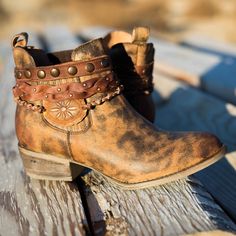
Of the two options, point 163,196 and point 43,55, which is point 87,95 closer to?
point 43,55

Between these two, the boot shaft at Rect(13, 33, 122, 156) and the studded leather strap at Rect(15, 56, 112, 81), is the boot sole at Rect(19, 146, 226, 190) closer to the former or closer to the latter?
the boot shaft at Rect(13, 33, 122, 156)

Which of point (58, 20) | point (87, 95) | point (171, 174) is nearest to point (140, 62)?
point (87, 95)

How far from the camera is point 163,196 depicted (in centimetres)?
126

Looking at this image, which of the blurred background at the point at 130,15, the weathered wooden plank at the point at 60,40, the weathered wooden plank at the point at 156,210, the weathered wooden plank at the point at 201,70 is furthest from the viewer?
the blurred background at the point at 130,15

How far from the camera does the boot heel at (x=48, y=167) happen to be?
1.40 meters

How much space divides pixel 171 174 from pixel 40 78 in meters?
0.51

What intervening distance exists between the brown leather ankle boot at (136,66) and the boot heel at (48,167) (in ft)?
1.23

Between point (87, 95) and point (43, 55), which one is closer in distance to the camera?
point (87, 95)

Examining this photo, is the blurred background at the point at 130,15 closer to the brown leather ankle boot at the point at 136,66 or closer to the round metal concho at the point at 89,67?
the brown leather ankle boot at the point at 136,66

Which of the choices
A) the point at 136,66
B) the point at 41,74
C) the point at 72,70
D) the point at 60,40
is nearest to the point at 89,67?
the point at 72,70

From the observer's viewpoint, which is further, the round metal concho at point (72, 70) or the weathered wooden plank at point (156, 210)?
the round metal concho at point (72, 70)

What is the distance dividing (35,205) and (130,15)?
9365 mm

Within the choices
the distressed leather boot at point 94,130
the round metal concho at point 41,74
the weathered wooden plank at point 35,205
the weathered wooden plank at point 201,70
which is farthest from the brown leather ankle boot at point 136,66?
the weathered wooden plank at point 201,70

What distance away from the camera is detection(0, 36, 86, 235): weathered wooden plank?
116 centimetres
